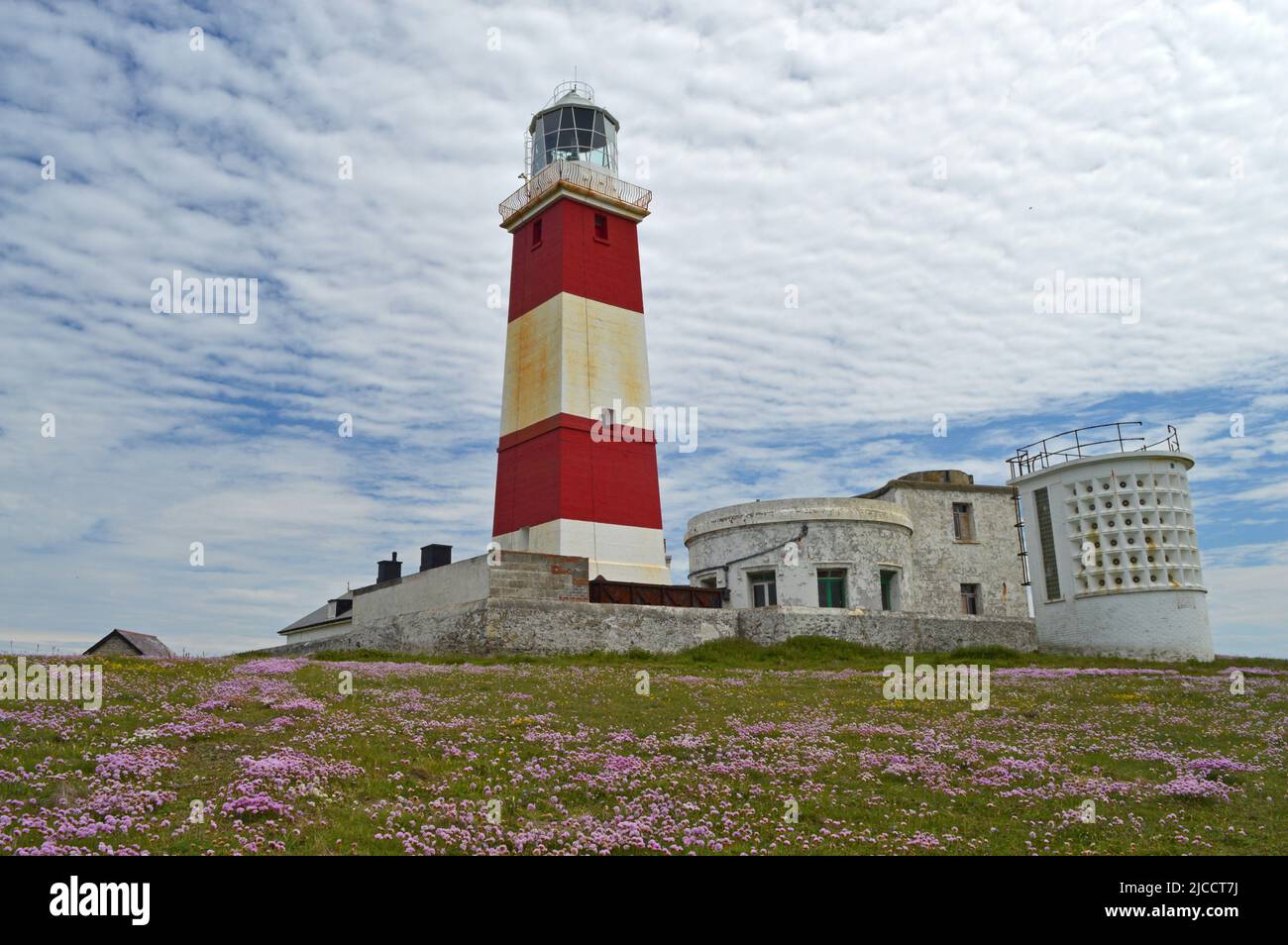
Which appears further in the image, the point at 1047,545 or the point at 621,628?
the point at 1047,545

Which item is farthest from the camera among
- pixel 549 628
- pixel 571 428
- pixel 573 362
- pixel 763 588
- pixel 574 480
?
pixel 763 588

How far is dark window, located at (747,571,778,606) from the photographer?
123 ft

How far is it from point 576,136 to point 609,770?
33639mm

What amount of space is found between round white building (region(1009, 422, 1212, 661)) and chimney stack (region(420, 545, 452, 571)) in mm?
27748

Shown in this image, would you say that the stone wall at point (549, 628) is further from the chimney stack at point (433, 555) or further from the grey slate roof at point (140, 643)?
the grey slate roof at point (140, 643)

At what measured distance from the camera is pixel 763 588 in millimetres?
37688

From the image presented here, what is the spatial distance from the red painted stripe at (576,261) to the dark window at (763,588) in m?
11.9

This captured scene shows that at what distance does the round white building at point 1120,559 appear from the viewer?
39031mm

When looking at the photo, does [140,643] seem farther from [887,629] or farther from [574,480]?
[887,629]

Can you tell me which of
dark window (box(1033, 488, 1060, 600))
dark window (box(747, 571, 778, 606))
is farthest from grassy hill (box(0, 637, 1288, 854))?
dark window (box(1033, 488, 1060, 600))

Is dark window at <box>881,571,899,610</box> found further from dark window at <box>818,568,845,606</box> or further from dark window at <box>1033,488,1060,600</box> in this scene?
dark window at <box>1033,488,1060,600</box>

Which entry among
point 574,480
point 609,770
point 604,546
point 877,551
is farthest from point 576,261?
point 609,770
